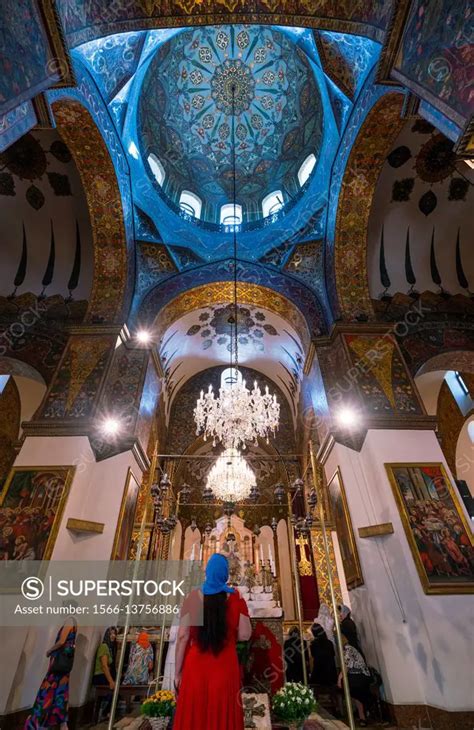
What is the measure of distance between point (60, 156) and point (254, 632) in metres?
10.3

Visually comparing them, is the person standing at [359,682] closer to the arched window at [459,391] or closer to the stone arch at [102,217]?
the stone arch at [102,217]

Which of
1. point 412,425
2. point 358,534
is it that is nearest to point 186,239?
point 412,425

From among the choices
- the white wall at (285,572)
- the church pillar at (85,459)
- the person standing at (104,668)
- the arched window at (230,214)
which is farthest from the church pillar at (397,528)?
the arched window at (230,214)

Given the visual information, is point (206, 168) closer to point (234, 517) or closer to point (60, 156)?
point (60, 156)

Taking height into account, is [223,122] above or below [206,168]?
above

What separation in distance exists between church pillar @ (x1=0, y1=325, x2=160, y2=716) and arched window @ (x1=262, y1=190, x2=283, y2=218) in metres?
6.35

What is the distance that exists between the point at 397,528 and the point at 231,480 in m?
3.83

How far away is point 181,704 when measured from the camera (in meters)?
2.21

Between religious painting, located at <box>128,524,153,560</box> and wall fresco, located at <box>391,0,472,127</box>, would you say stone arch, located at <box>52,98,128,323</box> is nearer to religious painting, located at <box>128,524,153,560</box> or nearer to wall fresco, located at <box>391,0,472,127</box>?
religious painting, located at <box>128,524,153,560</box>

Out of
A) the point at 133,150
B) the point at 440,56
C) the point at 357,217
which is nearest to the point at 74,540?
the point at 440,56

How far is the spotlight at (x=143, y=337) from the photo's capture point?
8625 mm

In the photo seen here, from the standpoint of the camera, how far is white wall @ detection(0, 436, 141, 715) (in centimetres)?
462

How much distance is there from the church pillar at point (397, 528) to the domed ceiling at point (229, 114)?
22.3ft

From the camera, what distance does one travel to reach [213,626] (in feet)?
7.58
